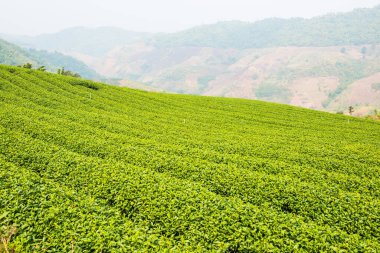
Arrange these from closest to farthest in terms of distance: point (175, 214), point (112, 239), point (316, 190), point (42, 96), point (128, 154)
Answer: point (112, 239) < point (175, 214) < point (316, 190) < point (128, 154) < point (42, 96)

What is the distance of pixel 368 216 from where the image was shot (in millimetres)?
13086

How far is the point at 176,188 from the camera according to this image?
14430 mm

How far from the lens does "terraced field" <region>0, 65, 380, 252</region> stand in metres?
10.5

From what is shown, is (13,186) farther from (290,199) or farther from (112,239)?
(290,199)

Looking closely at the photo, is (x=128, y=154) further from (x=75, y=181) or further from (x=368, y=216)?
(x=368, y=216)

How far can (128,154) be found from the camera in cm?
1938

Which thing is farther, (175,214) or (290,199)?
(290,199)

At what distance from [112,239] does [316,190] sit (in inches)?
442

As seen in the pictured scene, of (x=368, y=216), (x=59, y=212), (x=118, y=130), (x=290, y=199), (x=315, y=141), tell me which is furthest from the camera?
(x=315, y=141)

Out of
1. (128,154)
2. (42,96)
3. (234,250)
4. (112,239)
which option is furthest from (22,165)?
(42,96)

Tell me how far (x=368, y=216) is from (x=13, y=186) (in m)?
16.7

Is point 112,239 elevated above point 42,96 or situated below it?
below

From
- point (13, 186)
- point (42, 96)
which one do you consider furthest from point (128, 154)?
point (42, 96)

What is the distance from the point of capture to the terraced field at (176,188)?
10.5 meters
